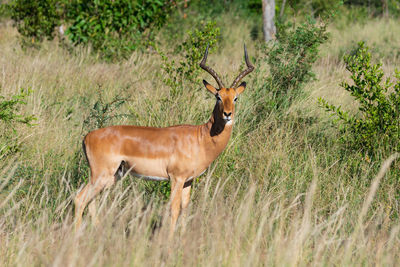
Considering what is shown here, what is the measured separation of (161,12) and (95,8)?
1359 mm

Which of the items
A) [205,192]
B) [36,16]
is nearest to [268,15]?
[36,16]

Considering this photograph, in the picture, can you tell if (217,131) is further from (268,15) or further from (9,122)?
(268,15)

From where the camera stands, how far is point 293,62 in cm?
689

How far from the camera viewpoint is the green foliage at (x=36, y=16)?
10.9m

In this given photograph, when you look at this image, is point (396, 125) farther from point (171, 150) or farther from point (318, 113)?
point (171, 150)

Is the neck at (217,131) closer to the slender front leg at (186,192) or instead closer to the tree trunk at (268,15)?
the slender front leg at (186,192)

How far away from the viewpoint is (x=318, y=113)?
687 centimetres

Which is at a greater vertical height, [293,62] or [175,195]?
[293,62]

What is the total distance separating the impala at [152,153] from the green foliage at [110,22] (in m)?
5.92

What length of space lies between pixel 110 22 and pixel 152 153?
6.62 metres

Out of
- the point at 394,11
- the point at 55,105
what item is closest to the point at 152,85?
the point at 55,105

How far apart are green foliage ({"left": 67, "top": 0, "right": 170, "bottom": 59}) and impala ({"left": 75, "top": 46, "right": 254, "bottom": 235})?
19.4 feet

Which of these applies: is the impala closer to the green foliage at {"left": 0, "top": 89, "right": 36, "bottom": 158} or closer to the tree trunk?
the green foliage at {"left": 0, "top": 89, "right": 36, "bottom": 158}

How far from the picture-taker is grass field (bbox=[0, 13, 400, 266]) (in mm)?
3482
